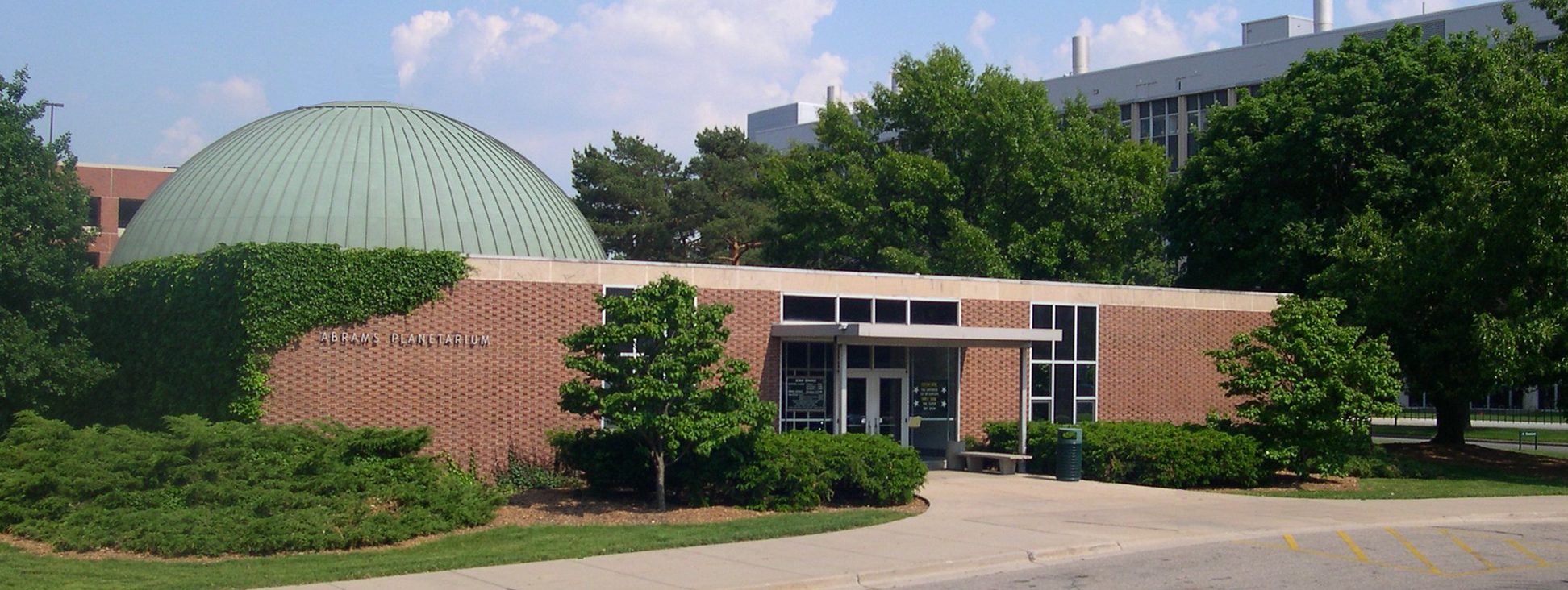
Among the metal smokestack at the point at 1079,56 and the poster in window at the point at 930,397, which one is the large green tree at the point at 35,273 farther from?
the metal smokestack at the point at 1079,56

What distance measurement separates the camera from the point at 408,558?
50.9 feet

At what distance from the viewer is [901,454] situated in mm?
21547

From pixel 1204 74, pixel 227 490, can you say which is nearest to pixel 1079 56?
pixel 1204 74

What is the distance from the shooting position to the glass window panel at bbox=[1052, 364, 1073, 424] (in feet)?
100

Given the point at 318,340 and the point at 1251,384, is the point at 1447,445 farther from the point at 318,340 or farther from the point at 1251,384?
the point at 318,340

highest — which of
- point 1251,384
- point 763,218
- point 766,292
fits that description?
point 763,218

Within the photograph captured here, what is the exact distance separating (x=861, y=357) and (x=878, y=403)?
1081 millimetres

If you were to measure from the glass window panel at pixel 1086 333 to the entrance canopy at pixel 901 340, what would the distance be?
2.16m

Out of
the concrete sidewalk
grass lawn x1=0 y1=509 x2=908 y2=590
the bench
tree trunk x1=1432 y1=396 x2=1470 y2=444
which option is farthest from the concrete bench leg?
tree trunk x1=1432 y1=396 x2=1470 y2=444

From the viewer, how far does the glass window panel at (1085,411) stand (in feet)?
101

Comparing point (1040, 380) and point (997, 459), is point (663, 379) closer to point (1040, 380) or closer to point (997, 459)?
point (997, 459)

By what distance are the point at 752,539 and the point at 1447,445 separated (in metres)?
26.8

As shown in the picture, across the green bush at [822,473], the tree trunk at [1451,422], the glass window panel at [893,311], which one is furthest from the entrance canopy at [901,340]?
the tree trunk at [1451,422]

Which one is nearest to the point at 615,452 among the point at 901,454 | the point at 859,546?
the point at 901,454
